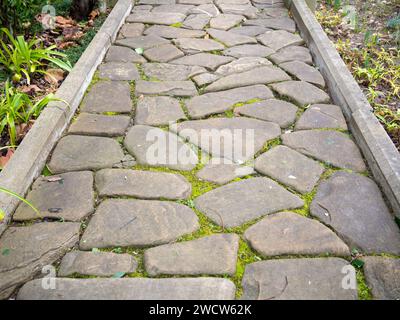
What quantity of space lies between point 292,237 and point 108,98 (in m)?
1.90

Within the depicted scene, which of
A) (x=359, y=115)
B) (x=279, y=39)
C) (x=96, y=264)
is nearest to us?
(x=96, y=264)

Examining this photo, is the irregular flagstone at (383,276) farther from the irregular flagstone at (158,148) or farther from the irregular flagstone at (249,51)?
the irregular flagstone at (249,51)

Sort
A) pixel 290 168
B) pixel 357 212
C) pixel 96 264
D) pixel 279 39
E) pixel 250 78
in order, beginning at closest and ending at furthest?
pixel 96 264 < pixel 357 212 < pixel 290 168 < pixel 250 78 < pixel 279 39

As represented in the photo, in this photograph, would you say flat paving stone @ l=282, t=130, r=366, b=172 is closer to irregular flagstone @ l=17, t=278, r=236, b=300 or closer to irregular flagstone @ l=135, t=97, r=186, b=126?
irregular flagstone @ l=135, t=97, r=186, b=126

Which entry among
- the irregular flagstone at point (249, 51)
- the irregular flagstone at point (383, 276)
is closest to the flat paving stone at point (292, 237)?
the irregular flagstone at point (383, 276)

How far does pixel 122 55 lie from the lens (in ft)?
12.9

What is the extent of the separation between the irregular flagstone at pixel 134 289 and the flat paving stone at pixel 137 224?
0.78 feet

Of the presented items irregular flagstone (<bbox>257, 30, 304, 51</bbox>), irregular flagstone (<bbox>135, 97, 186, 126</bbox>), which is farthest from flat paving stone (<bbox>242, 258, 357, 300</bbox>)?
irregular flagstone (<bbox>257, 30, 304, 51</bbox>)

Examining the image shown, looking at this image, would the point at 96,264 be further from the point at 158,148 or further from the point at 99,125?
the point at 99,125

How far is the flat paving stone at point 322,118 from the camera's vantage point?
9.66 ft

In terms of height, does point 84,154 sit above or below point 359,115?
below

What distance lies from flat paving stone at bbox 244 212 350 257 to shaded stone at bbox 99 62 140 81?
200cm

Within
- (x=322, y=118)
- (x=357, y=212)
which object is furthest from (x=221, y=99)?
(x=357, y=212)

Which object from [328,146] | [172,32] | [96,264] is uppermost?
[172,32]
